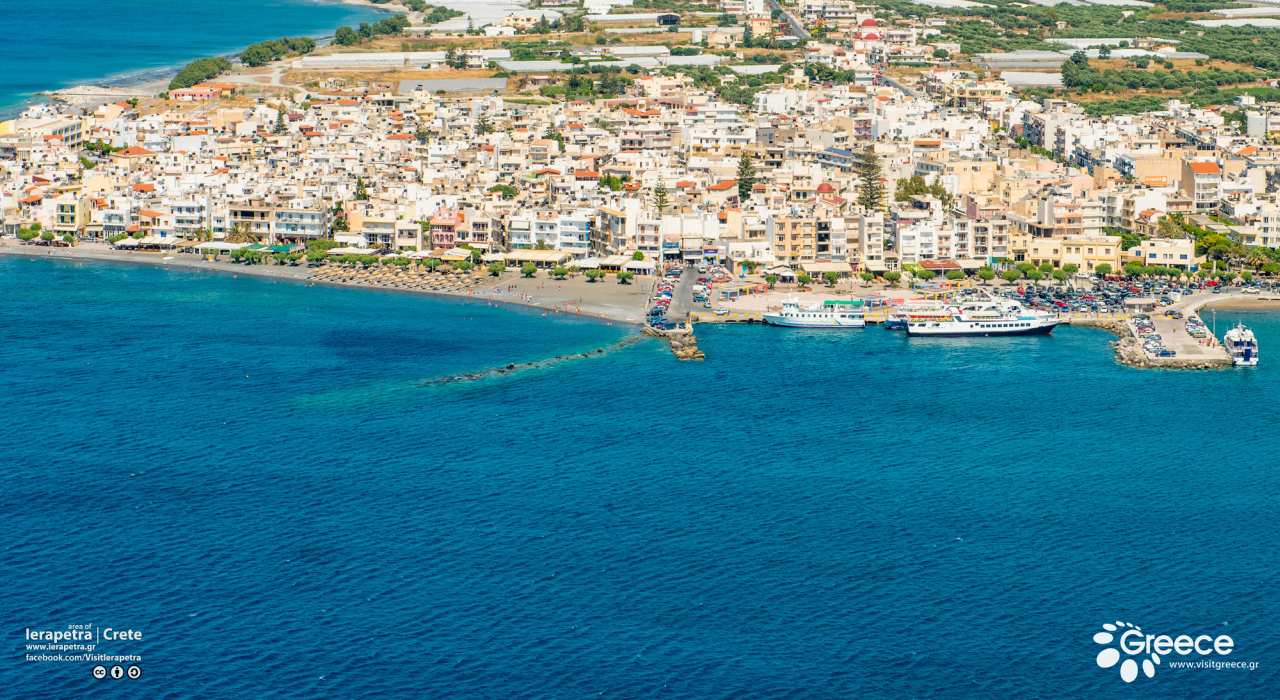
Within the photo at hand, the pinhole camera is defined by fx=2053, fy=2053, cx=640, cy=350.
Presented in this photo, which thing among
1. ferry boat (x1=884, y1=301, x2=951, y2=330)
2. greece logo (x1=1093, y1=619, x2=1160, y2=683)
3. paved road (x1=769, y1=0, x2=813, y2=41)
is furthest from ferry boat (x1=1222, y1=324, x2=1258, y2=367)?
paved road (x1=769, y1=0, x2=813, y2=41)

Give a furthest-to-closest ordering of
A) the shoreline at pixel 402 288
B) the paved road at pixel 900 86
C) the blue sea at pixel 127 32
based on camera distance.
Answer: the blue sea at pixel 127 32 < the paved road at pixel 900 86 < the shoreline at pixel 402 288

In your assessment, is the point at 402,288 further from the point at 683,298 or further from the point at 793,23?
the point at 793,23

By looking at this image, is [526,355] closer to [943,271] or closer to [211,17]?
[943,271]

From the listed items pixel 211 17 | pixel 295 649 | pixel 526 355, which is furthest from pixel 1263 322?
pixel 211 17

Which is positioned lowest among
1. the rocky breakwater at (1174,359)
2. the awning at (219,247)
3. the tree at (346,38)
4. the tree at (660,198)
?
the rocky breakwater at (1174,359)

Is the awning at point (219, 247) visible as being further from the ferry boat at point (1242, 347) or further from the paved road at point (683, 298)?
the ferry boat at point (1242, 347)

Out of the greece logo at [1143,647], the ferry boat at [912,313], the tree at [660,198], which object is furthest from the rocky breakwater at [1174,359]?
the greece logo at [1143,647]

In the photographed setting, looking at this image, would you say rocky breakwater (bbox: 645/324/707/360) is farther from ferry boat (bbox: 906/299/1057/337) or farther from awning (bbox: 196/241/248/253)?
awning (bbox: 196/241/248/253)
